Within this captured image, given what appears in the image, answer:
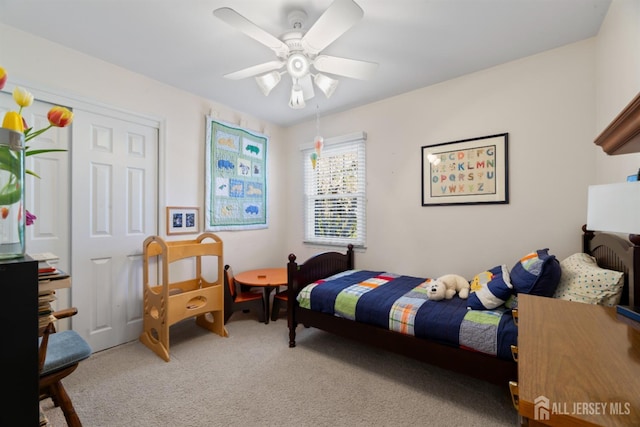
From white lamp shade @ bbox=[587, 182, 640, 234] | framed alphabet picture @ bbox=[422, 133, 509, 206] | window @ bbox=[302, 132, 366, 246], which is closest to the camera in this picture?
white lamp shade @ bbox=[587, 182, 640, 234]

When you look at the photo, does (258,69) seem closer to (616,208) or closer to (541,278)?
(616,208)

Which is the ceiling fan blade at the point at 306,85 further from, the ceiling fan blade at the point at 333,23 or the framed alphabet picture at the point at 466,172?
the framed alphabet picture at the point at 466,172

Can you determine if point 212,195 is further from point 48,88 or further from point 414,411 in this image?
point 414,411

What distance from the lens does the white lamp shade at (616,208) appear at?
642mm

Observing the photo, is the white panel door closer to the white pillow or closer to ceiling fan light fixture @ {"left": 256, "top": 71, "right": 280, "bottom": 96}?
ceiling fan light fixture @ {"left": 256, "top": 71, "right": 280, "bottom": 96}

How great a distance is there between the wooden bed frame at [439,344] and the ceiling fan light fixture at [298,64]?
151 cm

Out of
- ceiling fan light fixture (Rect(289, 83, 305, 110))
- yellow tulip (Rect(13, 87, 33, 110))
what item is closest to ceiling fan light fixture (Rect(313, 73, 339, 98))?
ceiling fan light fixture (Rect(289, 83, 305, 110))

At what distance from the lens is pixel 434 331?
174 centimetres

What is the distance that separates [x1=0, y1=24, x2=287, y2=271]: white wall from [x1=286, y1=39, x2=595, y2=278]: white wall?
4.17 feet

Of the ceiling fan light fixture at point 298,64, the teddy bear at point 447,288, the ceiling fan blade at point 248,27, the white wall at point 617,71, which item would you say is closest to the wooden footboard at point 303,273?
the teddy bear at point 447,288

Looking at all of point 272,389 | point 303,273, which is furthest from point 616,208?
point 303,273

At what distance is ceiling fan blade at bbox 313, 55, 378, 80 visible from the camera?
1.73 m

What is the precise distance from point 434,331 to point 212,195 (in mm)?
2542

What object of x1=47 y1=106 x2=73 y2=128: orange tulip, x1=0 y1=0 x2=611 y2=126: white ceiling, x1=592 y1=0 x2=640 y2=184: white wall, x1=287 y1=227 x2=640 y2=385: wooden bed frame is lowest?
x1=287 y1=227 x2=640 y2=385: wooden bed frame
